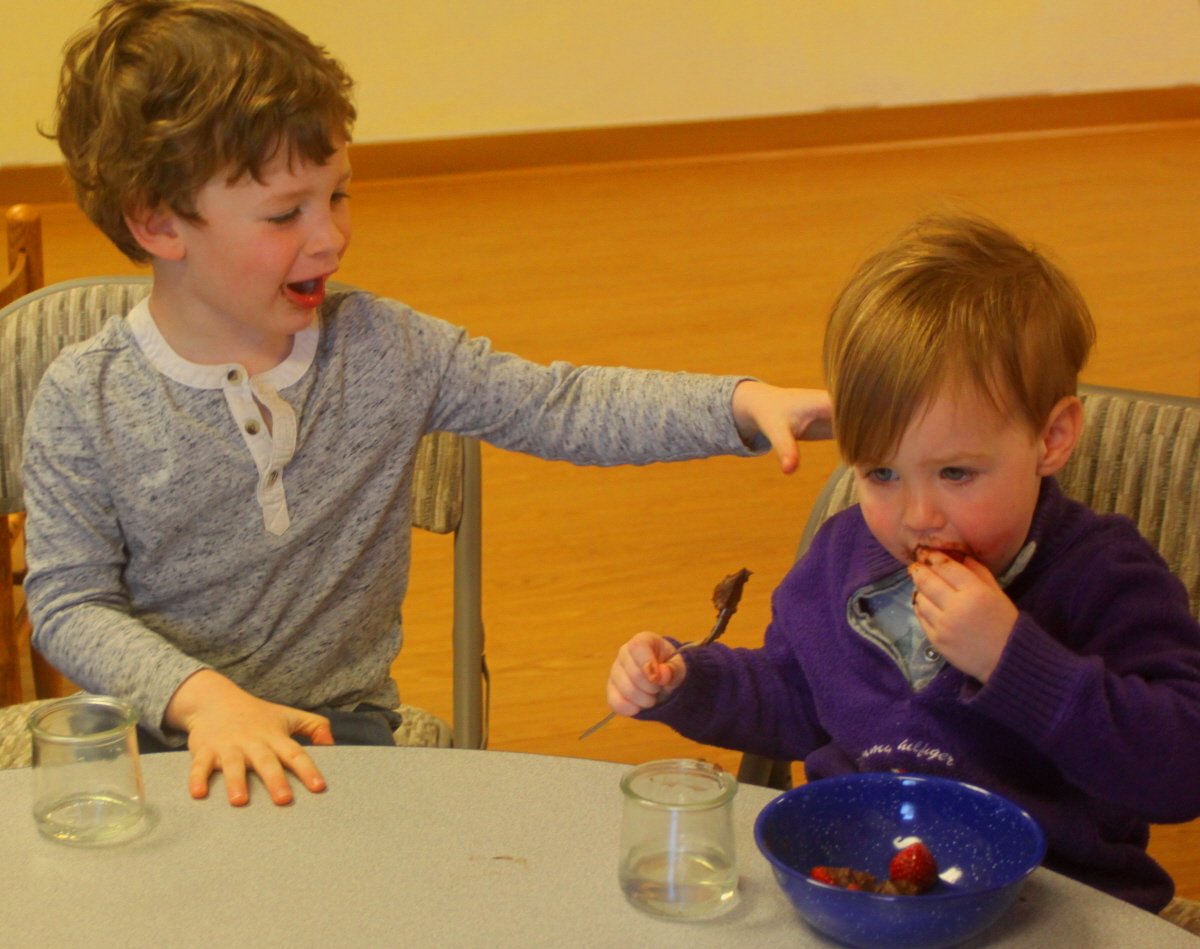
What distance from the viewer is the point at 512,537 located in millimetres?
3031

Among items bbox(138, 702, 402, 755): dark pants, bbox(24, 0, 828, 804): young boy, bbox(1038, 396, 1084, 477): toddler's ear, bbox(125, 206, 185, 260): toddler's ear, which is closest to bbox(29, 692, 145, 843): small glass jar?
bbox(24, 0, 828, 804): young boy

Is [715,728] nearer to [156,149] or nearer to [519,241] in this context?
[156,149]

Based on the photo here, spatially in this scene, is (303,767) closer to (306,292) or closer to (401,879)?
(401,879)

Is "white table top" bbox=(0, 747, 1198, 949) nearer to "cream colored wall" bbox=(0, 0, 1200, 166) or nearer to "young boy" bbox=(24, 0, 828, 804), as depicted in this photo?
"young boy" bbox=(24, 0, 828, 804)

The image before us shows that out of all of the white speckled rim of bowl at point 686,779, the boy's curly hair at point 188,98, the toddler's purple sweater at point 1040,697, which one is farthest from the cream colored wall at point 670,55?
the white speckled rim of bowl at point 686,779

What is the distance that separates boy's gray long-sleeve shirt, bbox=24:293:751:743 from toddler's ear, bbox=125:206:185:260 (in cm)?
8

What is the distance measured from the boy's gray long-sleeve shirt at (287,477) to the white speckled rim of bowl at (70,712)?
0.22 metres

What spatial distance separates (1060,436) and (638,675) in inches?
14.3

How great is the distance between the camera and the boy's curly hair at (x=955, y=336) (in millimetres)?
995

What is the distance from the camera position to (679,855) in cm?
79

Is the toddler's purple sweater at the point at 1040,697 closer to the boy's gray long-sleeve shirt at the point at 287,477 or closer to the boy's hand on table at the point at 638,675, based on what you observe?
the boy's hand on table at the point at 638,675

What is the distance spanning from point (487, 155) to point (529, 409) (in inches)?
185

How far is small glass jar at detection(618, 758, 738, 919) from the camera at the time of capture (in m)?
0.79

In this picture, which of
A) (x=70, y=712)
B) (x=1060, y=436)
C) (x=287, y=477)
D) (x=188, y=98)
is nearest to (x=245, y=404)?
(x=287, y=477)
